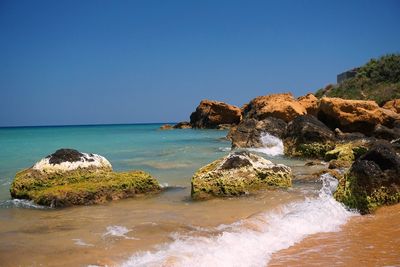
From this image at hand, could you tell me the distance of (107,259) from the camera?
4.83m

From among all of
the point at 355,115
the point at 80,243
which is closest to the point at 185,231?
the point at 80,243

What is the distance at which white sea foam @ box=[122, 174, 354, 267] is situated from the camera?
477 cm

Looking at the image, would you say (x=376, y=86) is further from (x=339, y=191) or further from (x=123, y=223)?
(x=123, y=223)

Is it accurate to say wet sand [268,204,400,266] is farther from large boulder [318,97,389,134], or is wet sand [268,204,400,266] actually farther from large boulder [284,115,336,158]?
large boulder [318,97,389,134]

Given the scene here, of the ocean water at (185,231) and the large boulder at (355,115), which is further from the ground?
the large boulder at (355,115)

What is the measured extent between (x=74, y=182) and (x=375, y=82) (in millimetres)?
39471

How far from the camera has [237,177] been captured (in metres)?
8.80

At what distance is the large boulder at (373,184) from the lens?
6.97 meters

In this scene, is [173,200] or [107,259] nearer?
[107,259]

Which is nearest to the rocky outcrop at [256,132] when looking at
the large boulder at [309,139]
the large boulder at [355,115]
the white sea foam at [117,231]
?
the large boulder at [355,115]

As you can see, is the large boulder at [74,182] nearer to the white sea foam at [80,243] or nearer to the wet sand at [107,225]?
the wet sand at [107,225]

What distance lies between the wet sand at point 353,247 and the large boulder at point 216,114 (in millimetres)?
45498

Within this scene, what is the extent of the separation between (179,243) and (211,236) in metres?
0.49

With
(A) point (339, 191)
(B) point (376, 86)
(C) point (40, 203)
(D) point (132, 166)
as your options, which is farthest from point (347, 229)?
(B) point (376, 86)
